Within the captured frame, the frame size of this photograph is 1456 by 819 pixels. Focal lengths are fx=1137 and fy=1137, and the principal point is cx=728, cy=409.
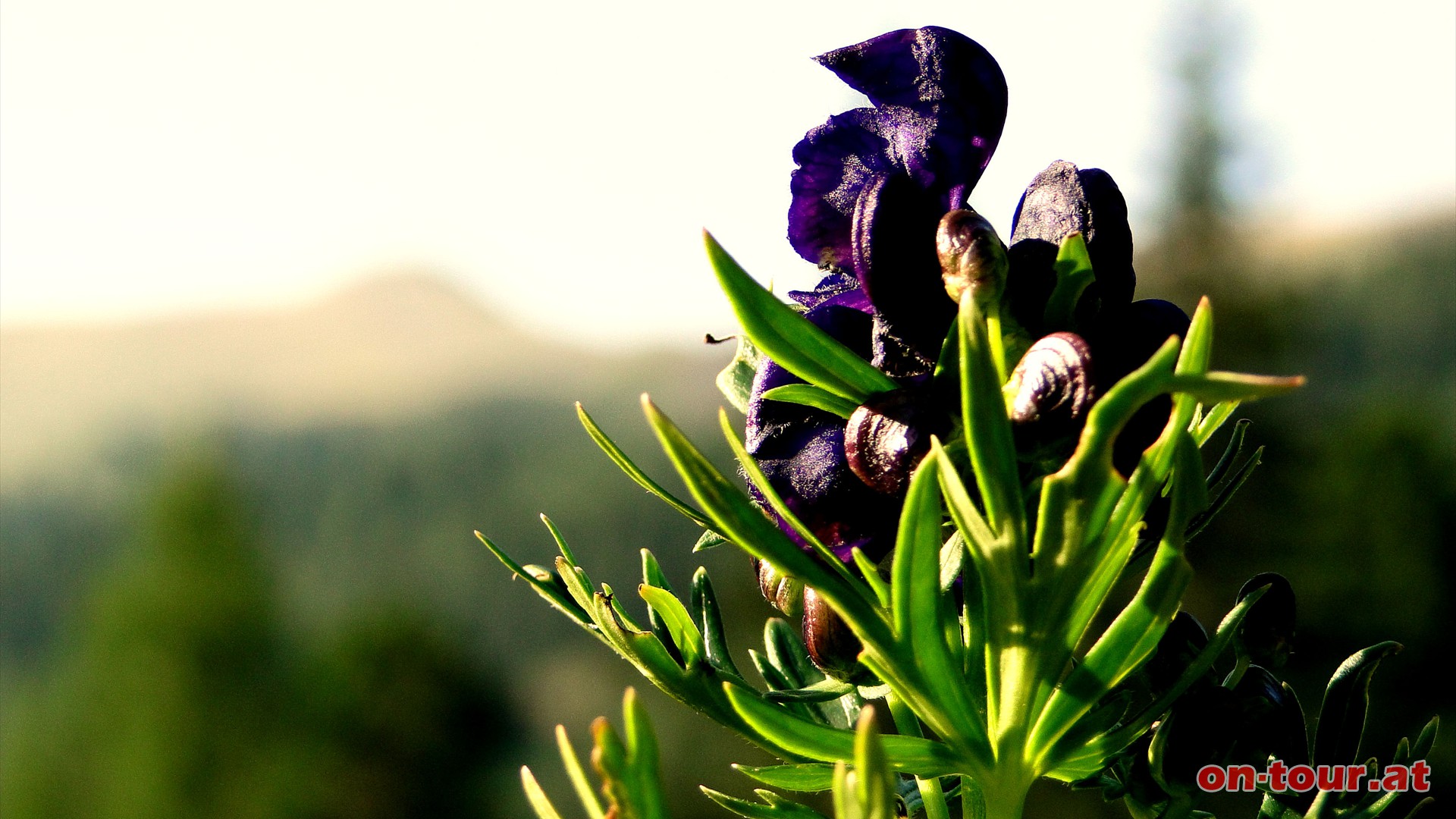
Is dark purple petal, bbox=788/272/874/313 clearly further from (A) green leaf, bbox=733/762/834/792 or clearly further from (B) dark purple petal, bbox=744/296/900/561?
(A) green leaf, bbox=733/762/834/792

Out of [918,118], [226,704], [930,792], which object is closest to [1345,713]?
[930,792]

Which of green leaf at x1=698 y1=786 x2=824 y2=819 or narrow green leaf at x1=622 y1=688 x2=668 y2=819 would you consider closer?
narrow green leaf at x1=622 y1=688 x2=668 y2=819

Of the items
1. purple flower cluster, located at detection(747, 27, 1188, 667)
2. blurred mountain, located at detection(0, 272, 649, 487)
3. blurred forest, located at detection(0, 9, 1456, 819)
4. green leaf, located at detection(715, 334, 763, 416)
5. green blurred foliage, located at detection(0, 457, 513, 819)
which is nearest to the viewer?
purple flower cluster, located at detection(747, 27, 1188, 667)

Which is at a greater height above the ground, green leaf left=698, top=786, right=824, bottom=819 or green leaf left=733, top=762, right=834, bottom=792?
green leaf left=733, top=762, right=834, bottom=792

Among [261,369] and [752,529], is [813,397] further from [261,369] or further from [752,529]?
[261,369]

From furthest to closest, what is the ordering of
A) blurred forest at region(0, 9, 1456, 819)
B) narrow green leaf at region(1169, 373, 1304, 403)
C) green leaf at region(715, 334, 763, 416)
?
1. blurred forest at region(0, 9, 1456, 819)
2. green leaf at region(715, 334, 763, 416)
3. narrow green leaf at region(1169, 373, 1304, 403)

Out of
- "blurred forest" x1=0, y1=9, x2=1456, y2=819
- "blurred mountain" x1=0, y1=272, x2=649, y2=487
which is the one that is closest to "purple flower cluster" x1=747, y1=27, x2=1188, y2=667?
"blurred forest" x1=0, y1=9, x2=1456, y2=819

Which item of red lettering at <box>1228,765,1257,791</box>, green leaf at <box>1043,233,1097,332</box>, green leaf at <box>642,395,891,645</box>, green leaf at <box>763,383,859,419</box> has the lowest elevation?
red lettering at <box>1228,765,1257,791</box>
